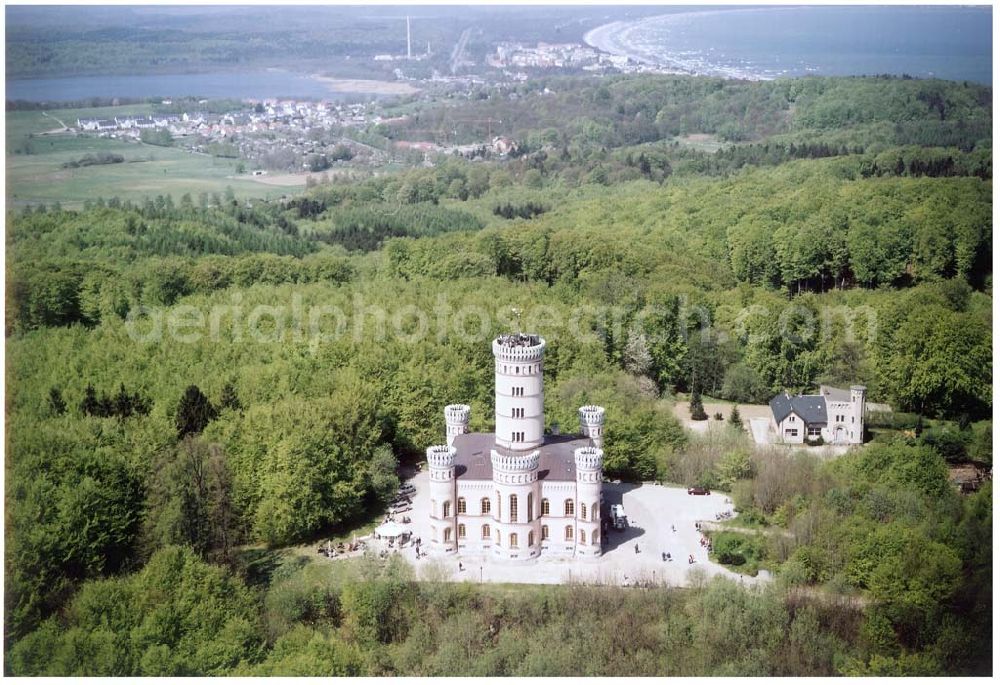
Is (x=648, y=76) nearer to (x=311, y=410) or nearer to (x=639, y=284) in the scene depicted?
(x=639, y=284)

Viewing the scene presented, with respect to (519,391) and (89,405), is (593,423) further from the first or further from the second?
(89,405)

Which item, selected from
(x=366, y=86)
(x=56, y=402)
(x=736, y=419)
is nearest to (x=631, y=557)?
(x=736, y=419)

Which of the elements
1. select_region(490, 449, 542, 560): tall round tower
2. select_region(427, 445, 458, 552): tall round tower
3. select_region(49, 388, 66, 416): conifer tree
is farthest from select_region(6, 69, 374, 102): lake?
select_region(490, 449, 542, 560): tall round tower

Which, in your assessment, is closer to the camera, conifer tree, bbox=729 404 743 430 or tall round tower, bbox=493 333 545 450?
tall round tower, bbox=493 333 545 450

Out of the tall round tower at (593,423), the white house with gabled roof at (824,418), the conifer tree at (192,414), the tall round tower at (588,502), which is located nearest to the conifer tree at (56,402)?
the conifer tree at (192,414)

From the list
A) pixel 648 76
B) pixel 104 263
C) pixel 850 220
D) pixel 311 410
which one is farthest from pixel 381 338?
pixel 648 76

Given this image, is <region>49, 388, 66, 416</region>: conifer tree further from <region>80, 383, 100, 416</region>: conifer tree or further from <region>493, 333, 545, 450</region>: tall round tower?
<region>493, 333, 545, 450</region>: tall round tower

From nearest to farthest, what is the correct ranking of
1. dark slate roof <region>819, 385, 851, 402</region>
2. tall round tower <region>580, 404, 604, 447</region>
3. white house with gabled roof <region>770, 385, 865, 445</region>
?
tall round tower <region>580, 404, 604, 447</region> → white house with gabled roof <region>770, 385, 865, 445</region> → dark slate roof <region>819, 385, 851, 402</region>
